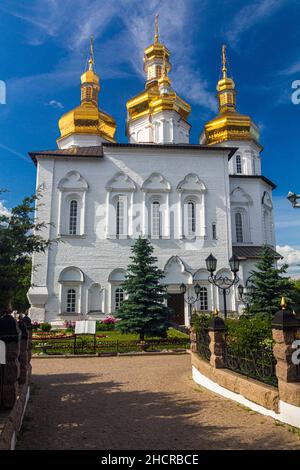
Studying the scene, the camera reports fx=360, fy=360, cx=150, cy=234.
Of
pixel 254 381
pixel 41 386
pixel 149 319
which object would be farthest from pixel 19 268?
pixel 149 319

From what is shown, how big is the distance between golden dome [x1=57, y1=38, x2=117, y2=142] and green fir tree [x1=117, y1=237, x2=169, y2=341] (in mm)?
18371

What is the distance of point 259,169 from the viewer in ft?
115

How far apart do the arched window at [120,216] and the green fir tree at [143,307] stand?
7.12 metres

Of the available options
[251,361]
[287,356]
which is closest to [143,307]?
[251,361]

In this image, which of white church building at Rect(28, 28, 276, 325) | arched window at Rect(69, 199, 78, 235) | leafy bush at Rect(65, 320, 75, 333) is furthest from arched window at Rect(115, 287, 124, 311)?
arched window at Rect(69, 199, 78, 235)

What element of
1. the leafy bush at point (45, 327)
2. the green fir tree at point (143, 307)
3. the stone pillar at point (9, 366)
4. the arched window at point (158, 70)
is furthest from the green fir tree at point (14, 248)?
the arched window at point (158, 70)

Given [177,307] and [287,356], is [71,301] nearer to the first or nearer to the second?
[177,307]

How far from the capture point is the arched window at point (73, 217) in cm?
2625

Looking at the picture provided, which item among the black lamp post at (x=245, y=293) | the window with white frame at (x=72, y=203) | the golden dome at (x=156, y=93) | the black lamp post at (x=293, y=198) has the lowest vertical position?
the black lamp post at (x=245, y=293)

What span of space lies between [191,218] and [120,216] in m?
5.33

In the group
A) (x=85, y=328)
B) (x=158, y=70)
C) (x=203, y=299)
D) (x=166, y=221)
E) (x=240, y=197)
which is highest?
(x=158, y=70)

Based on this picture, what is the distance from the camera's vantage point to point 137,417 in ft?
20.8

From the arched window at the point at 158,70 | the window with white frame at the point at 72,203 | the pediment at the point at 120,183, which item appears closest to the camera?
the window with white frame at the point at 72,203

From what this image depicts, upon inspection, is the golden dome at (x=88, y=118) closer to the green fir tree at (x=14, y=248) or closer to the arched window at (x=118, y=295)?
the arched window at (x=118, y=295)
